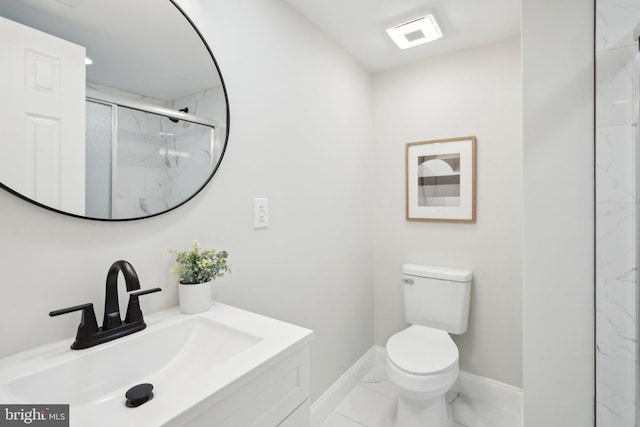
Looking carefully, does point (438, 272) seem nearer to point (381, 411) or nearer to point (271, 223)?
point (381, 411)

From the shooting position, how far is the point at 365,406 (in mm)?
2012

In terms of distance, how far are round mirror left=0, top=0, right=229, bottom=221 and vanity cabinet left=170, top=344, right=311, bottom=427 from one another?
65cm

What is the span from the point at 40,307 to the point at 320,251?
1312 mm

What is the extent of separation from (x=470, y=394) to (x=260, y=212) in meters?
1.90

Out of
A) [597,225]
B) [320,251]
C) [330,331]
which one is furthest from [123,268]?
[597,225]

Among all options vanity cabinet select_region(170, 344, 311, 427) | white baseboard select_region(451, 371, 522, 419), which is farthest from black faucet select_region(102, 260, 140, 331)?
white baseboard select_region(451, 371, 522, 419)

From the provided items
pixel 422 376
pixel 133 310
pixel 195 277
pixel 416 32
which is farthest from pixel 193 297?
pixel 416 32

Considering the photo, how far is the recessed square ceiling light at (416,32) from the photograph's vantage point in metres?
1.79

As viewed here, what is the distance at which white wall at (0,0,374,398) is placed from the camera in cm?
86

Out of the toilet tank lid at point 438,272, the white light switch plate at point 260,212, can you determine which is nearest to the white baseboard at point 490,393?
the toilet tank lid at point 438,272

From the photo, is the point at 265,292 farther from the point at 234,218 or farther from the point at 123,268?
the point at 123,268

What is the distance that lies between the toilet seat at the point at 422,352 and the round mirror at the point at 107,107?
4.32 ft

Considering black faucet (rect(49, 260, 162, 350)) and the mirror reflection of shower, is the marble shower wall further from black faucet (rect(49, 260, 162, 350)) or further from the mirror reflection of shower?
black faucet (rect(49, 260, 162, 350))

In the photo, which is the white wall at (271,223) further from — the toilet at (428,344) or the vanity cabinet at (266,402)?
the vanity cabinet at (266,402)
